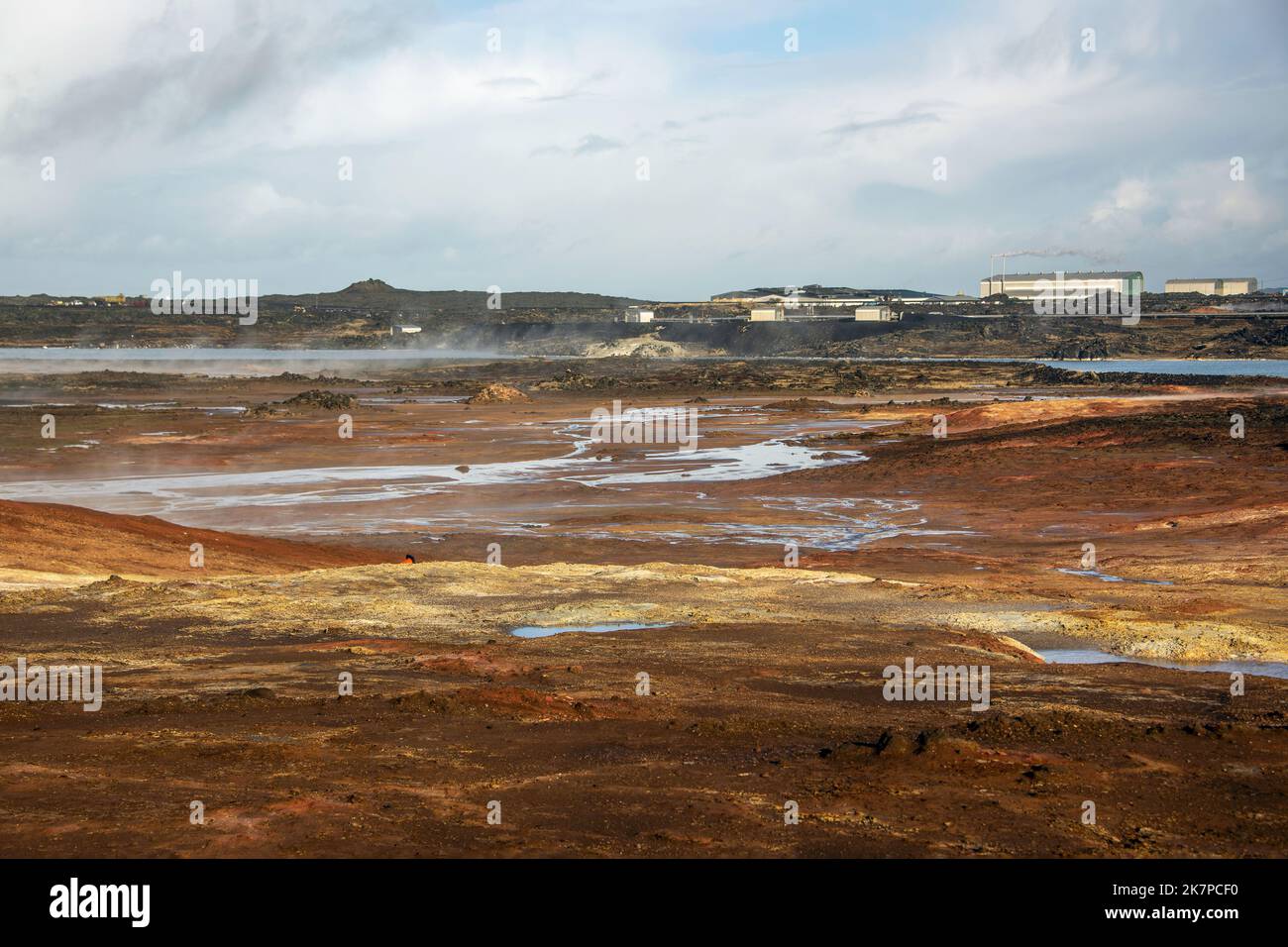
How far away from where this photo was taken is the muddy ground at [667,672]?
34.1ft

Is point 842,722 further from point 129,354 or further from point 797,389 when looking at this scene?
point 129,354

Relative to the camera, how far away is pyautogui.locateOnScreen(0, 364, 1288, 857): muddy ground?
1038cm

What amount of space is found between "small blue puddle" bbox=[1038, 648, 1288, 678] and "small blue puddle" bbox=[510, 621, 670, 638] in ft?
18.8

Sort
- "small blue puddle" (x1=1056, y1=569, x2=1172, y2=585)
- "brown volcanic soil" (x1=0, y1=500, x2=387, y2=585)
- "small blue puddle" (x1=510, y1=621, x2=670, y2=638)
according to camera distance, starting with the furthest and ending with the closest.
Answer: "small blue puddle" (x1=1056, y1=569, x2=1172, y2=585) < "brown volcanic soil" (x1=0, y1=500, x2=387, y2=585) < "small blue puddle" (x1=510, y1=621, x2=670, y2=638)

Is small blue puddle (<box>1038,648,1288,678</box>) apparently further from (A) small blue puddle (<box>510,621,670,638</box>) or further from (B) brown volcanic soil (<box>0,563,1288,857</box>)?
(A) small blue puddle (<box>510,621,670,638</box>)

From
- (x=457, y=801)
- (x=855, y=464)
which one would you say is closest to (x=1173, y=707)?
(x=457, y=801)

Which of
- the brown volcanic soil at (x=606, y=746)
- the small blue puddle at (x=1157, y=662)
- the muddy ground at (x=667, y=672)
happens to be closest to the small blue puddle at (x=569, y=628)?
the muddy ground at (x=667, y=672)

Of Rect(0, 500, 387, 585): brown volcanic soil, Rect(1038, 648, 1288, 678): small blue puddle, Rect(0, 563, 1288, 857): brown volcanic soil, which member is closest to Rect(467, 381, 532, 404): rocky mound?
Rect(0, 500, 387, 585): brown volcanic soil

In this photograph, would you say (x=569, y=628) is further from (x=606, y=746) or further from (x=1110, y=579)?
(x=1110, y=579)

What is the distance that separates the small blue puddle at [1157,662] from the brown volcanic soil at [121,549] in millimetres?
14910

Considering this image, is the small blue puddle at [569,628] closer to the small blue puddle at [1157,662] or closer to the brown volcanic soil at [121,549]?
the small blue puddle at [1157,662]

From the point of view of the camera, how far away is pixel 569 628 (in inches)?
781

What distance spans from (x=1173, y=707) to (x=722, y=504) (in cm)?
2310
